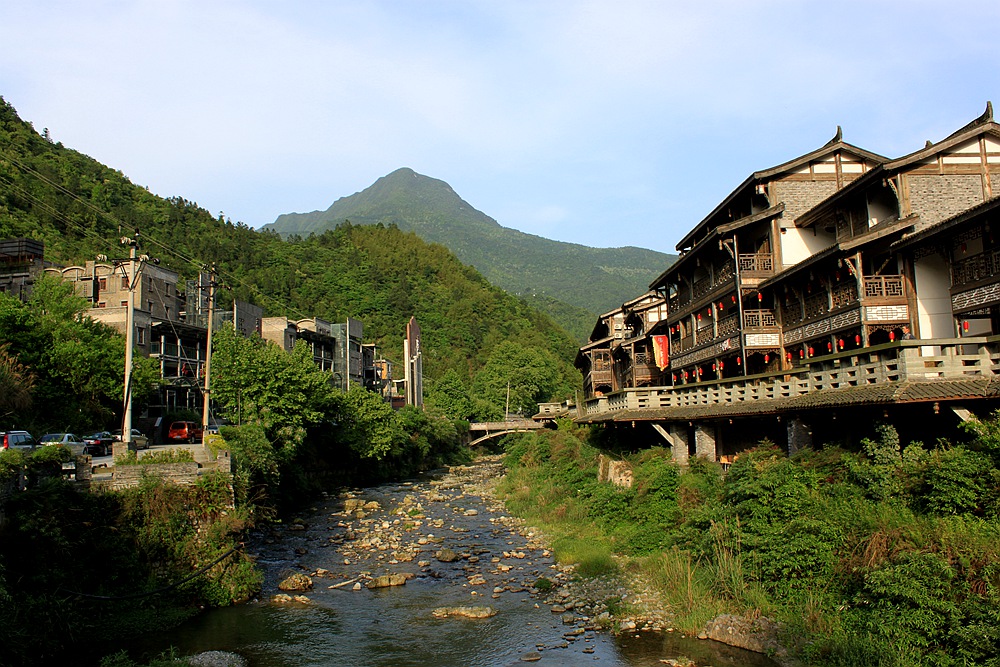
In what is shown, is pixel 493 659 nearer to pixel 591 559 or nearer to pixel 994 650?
pixel 591 559

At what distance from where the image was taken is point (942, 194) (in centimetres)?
2586

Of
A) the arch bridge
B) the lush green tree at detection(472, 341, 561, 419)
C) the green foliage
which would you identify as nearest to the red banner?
the arch bridge

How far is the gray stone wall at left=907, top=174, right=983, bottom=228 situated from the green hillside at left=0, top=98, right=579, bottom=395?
3027 inches

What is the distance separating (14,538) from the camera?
17500 millimetres

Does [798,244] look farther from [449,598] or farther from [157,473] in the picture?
[157,473]

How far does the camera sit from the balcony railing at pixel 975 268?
837 inches

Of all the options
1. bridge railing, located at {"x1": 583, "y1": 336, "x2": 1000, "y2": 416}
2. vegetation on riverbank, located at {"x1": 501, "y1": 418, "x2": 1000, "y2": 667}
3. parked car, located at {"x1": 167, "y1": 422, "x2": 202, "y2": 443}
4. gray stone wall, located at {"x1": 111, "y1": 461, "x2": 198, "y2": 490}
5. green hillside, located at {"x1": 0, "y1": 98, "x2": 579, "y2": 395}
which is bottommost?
vegetation on riverbank, located at {"x1": 501, "y1": 418, "x2": 1000, "y2": 667}

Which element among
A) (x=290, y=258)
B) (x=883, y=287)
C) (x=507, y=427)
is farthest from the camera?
(x=290, y=258)

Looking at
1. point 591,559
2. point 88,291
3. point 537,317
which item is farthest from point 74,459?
point 537,317

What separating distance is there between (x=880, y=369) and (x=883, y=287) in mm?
8166

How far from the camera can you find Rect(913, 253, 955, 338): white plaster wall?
80.2ft

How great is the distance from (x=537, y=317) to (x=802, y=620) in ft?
487

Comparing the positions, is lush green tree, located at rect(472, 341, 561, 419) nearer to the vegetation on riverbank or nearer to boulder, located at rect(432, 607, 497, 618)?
boulder, located at rect(432, 607, 497, 618)

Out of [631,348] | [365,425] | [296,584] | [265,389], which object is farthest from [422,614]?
[631,348]
